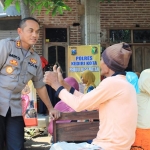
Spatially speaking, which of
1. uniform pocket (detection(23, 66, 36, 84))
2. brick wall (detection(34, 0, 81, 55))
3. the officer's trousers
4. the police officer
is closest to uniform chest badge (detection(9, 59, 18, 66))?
the police officer

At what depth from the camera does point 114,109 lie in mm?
2416

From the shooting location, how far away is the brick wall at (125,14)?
11383 mm

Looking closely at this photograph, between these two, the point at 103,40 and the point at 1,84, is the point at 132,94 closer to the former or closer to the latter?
the point at 1,84

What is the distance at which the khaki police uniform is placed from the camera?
10.4 ft

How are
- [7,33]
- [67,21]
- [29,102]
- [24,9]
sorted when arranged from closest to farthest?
A: [24,9]
[29,102]
[67,21]
[7,33]

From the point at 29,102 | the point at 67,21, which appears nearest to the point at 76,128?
the point at 29,102

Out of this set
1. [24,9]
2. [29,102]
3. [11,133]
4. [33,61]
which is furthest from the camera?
[29,102]

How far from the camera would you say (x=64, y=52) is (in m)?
11.4

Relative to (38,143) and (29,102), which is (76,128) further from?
(29,102)

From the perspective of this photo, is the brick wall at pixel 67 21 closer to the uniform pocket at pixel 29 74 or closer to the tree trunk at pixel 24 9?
the tree trunk at pixel 24 9

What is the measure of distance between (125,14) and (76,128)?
29.0 ft

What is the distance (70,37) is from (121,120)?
9004 millimetres

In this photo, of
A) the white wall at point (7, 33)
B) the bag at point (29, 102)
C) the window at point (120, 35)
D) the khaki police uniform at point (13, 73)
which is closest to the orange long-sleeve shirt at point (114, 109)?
the khaki police uniform at point (13, 73)

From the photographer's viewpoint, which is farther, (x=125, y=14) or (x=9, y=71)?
(x=125, y=14)
